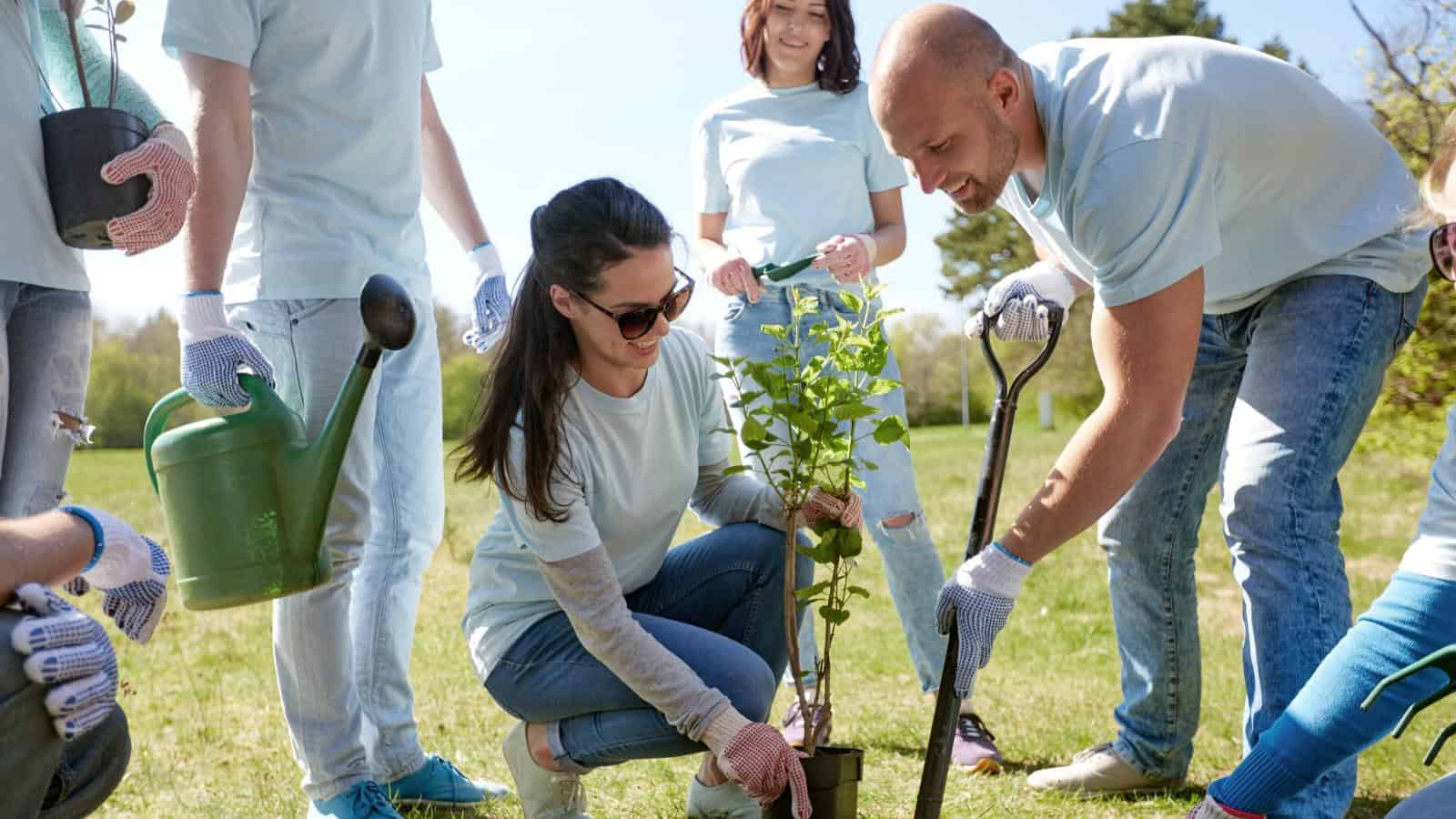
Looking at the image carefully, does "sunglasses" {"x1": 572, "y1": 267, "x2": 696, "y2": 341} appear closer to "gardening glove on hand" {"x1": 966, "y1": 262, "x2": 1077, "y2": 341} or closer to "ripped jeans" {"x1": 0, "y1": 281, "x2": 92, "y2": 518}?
"gardening glove on hand" {"x1": 966, "y1": 262, "x2": 1077, "y2": 341}

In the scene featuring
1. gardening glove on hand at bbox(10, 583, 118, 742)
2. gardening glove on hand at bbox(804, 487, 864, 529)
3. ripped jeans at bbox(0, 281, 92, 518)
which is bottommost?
gardening glove on hand at bbox(804, 487, 864, 529)

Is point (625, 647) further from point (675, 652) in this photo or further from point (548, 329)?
point (548, 329)

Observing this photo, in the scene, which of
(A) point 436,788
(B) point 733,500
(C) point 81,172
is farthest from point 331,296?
(A) point 436,788

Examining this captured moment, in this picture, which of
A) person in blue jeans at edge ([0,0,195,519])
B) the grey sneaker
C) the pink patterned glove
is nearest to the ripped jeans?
person in blue jeans at edge ([0,0,195,519])

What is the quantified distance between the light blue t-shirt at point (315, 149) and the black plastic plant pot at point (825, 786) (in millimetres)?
1290

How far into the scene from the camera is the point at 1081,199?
216 cm

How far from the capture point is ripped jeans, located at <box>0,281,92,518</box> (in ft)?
7.06

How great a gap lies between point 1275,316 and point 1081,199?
53 cm

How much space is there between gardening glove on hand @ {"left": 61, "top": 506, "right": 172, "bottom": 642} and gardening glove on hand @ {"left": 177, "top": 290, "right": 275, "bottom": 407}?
2.05 feet

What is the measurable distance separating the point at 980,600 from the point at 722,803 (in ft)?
2.63

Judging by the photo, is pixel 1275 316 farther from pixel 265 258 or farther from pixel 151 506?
pixel 151 506

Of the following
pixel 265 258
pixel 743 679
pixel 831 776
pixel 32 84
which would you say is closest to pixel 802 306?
pixel 743 679

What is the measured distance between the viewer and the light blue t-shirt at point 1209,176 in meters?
2.09

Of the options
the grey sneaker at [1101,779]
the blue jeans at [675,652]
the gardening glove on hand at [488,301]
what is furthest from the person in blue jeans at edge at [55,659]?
the grey sneaker at [1101,779]
